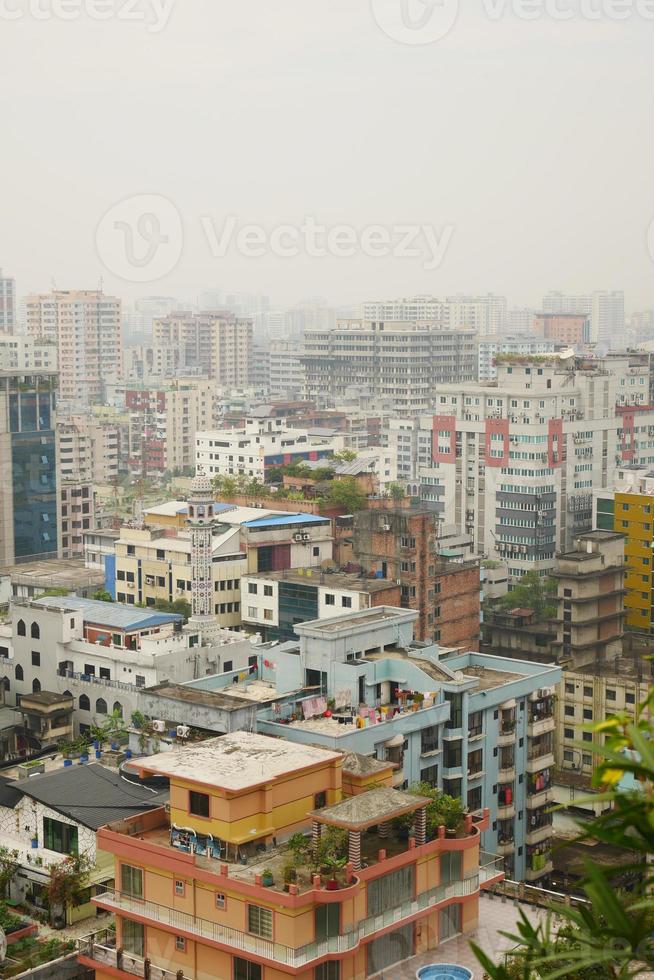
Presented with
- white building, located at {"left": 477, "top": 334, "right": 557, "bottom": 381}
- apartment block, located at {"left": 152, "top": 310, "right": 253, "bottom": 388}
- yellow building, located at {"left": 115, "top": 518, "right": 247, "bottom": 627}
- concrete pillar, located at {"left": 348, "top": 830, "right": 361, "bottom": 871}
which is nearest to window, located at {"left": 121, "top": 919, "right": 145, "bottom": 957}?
concrete pillar, located at {"left": 348, "top": 830, "right": 361, "bottom": 871}

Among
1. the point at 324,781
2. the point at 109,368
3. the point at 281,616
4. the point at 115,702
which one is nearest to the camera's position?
the point at 324,781

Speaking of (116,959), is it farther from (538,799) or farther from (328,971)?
(538,799)

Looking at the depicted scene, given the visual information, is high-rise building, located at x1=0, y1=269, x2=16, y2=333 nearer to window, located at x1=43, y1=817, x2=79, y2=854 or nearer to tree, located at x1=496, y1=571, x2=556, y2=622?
tree, located at x1=496, y1=571, x2=556, y2=622

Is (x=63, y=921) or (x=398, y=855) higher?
(x=398, y=855)

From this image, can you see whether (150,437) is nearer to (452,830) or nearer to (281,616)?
(281,616)

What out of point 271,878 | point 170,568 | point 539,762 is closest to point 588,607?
point 170,568

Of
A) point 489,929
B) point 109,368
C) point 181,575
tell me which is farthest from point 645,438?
point 109,368
